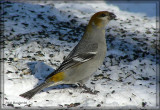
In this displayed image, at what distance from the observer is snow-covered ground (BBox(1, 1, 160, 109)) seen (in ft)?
15.7

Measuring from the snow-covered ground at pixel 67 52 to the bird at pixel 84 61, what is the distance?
244 millimetres

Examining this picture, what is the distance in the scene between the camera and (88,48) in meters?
5.09

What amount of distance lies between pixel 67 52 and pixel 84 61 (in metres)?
1.60

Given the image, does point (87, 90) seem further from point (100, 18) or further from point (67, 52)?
point (67, 52)

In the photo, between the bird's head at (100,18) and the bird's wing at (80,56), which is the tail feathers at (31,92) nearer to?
the bird's wing at (80,56)

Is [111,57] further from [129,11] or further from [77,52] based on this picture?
[129,11]

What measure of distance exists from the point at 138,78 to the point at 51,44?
2.40m

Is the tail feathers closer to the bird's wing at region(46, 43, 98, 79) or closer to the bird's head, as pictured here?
the bird's wing at region(46, 43, 98, 79)

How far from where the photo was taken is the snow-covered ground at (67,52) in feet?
15.7

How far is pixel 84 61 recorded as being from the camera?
497cm

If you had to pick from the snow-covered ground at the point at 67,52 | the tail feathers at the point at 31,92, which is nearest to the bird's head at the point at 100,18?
the snow-covered ground at the point at 67,52

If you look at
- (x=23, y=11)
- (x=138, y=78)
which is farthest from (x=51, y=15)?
(x=138, y=78)

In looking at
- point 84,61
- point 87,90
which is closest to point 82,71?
point 84,61

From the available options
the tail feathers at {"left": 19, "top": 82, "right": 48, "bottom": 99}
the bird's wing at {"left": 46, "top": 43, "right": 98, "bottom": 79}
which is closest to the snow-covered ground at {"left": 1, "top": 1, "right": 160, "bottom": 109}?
the tail feathers at {"left": 19, "top": 82, "right": 48, "bottom": 99}
